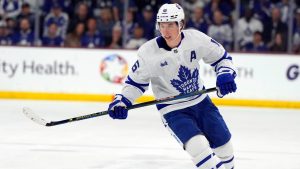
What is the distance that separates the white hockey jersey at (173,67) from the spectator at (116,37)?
5.42 metres

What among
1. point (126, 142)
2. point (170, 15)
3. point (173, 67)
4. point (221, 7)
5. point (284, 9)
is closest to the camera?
point (170, 15)

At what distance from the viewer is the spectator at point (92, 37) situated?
995cm

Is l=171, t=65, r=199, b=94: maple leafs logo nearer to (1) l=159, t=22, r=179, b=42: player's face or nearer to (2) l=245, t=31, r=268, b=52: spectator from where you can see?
Result: (1) l=159, t=22, r=179, b=42: player's face

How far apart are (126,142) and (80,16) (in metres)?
3.95

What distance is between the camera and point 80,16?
10.1 m

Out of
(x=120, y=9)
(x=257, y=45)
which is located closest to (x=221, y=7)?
(x=257, y=45)

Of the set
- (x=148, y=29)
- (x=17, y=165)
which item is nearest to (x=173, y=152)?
(x=17, y=165)

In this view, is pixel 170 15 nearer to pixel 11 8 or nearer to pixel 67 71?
pixel 67 71

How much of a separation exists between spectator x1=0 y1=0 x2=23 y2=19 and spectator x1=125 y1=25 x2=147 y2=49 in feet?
5.26

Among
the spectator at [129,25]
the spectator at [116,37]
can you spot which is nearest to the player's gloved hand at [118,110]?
the spectator at [116,37]

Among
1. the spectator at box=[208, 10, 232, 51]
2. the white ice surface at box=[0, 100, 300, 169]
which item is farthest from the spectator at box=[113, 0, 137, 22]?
the white ice surface at box=[0, 100, 300, 169]

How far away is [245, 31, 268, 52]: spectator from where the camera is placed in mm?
9711

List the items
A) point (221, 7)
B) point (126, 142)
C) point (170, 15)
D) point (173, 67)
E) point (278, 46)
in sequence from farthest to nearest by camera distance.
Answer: point (221, 7) < point (278, 46) < point (126, 142) < point (173, 67) < point (170, 15)

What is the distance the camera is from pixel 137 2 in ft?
32.8
